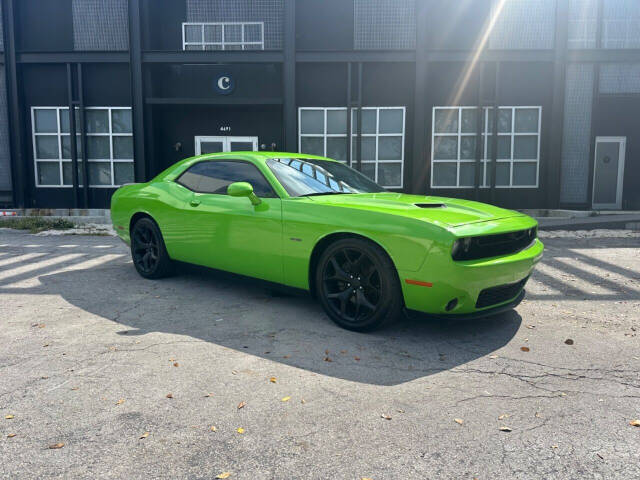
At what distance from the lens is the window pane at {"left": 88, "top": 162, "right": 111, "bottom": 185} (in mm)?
13148

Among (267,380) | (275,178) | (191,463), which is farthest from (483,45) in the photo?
(191,463)

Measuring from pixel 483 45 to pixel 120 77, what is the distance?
9.31 m

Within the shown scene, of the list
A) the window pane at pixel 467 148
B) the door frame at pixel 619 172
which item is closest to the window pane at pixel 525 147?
the window pane at pixel 467 148

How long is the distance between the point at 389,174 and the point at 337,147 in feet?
5.07

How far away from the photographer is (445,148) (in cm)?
1292

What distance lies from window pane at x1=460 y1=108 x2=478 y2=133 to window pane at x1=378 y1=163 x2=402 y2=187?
6.32ft

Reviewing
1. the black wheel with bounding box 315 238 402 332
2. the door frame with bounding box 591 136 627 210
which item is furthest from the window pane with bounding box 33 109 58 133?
the door frame with bounding box 591 136 627 210

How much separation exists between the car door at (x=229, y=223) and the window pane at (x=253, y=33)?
29.7 ft

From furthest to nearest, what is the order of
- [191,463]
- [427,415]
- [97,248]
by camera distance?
[97,248] < [427,415] < [191,463]

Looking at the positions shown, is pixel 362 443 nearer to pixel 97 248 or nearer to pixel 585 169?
pixel 97 248

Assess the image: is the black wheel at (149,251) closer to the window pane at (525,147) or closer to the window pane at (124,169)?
the window pane at (124,169)

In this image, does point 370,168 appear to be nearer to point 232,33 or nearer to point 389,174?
point 389,174

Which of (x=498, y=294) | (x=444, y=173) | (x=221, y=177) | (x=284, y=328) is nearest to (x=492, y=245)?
(x=498, y=294)

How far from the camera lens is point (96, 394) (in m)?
2.81
